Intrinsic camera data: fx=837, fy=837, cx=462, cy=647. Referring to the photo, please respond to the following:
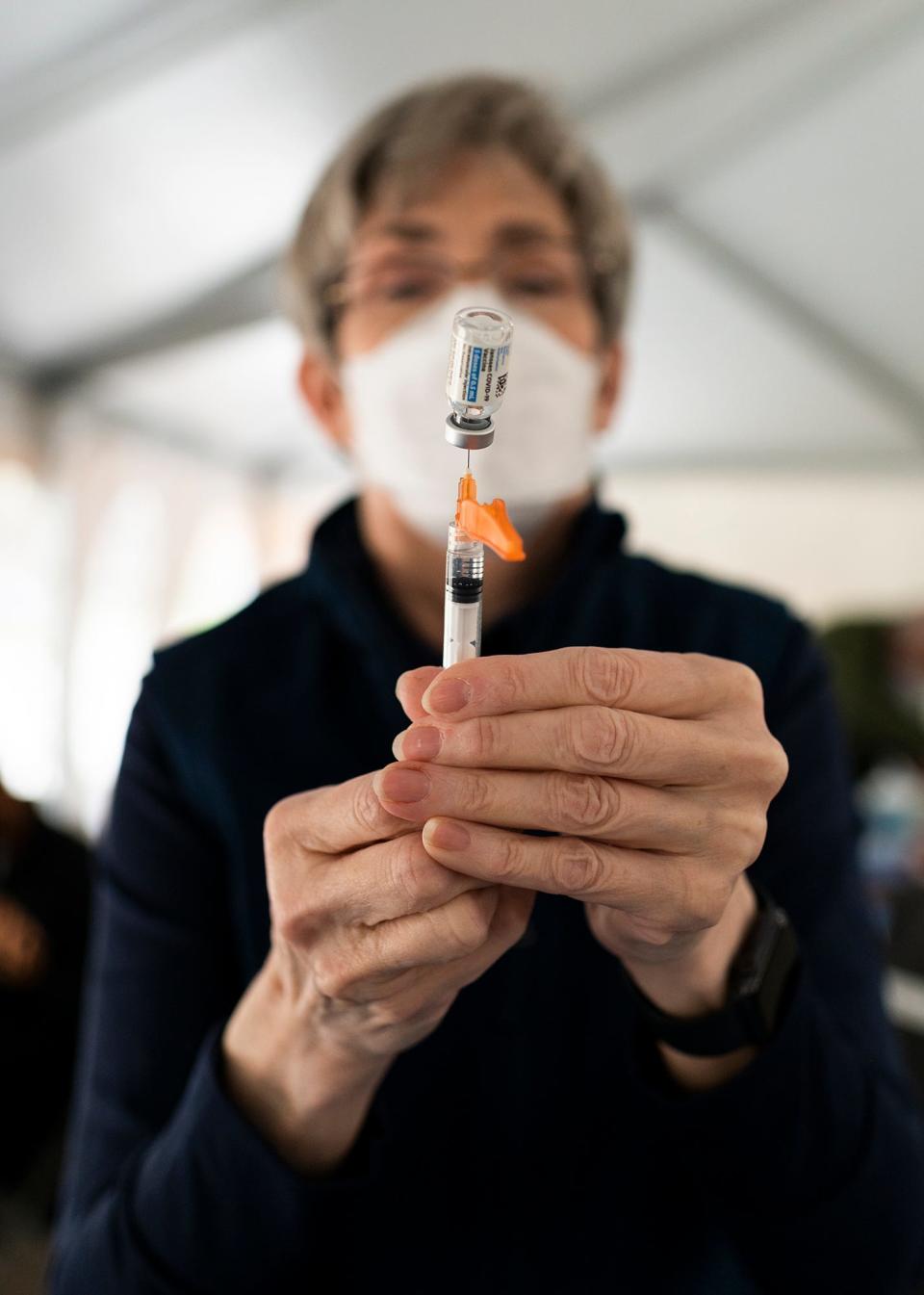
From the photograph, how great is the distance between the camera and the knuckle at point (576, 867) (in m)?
0.35

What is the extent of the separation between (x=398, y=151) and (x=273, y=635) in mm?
392

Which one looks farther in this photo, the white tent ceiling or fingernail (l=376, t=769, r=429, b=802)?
→ the white tent ceiling

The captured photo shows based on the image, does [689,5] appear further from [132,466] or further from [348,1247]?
[132,466]

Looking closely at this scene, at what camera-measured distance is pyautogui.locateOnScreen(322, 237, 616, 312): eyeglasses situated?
0.61 m

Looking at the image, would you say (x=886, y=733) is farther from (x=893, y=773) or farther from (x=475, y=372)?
(x=475, y=372)

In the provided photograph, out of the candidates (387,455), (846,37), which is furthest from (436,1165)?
(846,37)

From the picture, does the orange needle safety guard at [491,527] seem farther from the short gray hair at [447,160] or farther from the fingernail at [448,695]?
the short gray hair at [447,160]

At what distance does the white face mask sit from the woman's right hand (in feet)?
0.78

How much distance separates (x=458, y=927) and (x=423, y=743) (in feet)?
0.30

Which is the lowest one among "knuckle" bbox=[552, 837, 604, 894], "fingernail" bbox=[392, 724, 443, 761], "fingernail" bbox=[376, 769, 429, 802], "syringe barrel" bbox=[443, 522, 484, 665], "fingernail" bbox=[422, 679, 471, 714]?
"knuckle" bbox=[552, 837, 604, 894]

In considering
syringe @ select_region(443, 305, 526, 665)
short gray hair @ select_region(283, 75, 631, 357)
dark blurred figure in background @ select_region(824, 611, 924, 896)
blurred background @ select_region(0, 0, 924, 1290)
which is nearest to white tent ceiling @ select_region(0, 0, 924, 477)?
blurred background @ select_region(0, 0, 924, 1290)

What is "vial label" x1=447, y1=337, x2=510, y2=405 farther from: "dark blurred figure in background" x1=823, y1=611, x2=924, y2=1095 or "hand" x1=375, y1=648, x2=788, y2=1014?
"dark blurred figure in background" x1=823, y1=611, x2=924, y2=1095

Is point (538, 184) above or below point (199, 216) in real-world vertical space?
below

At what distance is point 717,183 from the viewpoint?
9.68 feet
